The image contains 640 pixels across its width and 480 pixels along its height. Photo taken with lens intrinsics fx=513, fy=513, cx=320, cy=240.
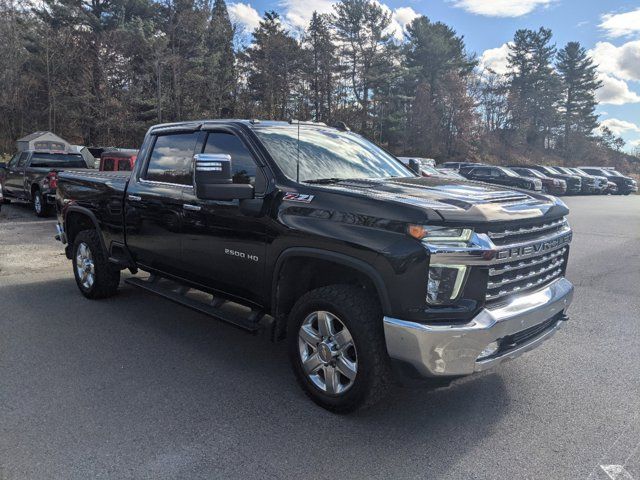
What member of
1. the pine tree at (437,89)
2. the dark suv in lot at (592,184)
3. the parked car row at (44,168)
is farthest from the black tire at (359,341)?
the pine tree at (437,89)

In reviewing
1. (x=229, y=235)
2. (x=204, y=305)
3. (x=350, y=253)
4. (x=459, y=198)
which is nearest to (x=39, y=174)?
(x=204, y=305)

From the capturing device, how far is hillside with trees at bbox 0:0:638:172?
3594cm

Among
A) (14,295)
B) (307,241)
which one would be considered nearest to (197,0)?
(14,295)

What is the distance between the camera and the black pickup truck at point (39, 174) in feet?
43.5

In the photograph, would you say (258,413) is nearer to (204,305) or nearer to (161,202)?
Answer: (204,305)

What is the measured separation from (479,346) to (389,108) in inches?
1912

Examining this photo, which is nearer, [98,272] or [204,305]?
[204,305]

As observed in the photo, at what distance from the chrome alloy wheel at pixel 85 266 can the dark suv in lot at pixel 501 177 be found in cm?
2331

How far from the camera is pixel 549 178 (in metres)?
29.7

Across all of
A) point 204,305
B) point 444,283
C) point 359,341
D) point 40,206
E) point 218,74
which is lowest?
point 40,206

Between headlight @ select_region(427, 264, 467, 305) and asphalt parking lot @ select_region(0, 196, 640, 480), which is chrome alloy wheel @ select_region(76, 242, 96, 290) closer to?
asphalt parking lot @ select_region(0, 196, 640, 480)

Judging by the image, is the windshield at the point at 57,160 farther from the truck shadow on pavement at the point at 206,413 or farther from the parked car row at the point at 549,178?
the parked car row at the point at 549,178

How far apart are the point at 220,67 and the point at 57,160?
89.9 feet

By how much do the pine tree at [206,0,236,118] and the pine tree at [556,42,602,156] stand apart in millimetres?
48099
